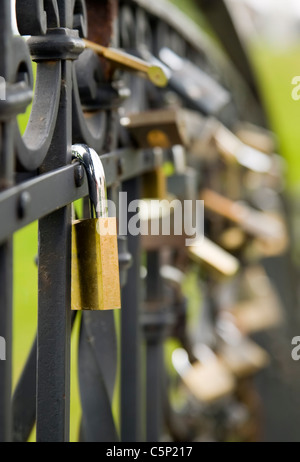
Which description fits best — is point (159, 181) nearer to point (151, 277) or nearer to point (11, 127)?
point (151, 277)

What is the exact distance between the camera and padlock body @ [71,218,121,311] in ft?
2.90

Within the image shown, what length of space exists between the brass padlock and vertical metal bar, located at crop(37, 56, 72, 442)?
0.05 feet

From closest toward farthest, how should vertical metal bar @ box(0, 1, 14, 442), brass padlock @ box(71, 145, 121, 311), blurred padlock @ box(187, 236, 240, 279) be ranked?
vertical metal bar @ box(0, 1, 14, 442) < brass padlock @ box(71, 145, 121, 311) < blurred padlock @ box(187, 236, 240, 279)

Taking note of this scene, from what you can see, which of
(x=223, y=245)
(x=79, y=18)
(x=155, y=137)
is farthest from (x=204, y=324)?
(x=79, y=18)

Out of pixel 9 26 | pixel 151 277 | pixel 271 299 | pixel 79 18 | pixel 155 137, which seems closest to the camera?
pixel 9 26

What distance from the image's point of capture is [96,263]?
89 cm

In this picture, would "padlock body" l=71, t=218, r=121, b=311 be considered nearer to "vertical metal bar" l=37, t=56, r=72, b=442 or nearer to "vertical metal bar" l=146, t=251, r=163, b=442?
"vertical metal bar" l=37, t=56, r=72, b=442

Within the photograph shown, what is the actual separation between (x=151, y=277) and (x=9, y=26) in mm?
1182

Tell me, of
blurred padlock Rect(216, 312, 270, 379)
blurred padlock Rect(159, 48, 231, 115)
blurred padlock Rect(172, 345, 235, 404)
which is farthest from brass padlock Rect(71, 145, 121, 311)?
blurred padlock Rect(216, 312, 270, 379)

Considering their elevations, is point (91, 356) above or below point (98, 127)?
below

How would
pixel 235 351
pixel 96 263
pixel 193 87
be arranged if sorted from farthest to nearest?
pixel 235 351
pixel 193 87
pixel 96 263

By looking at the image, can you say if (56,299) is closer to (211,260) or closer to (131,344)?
(131,344)

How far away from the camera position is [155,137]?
1.35m
